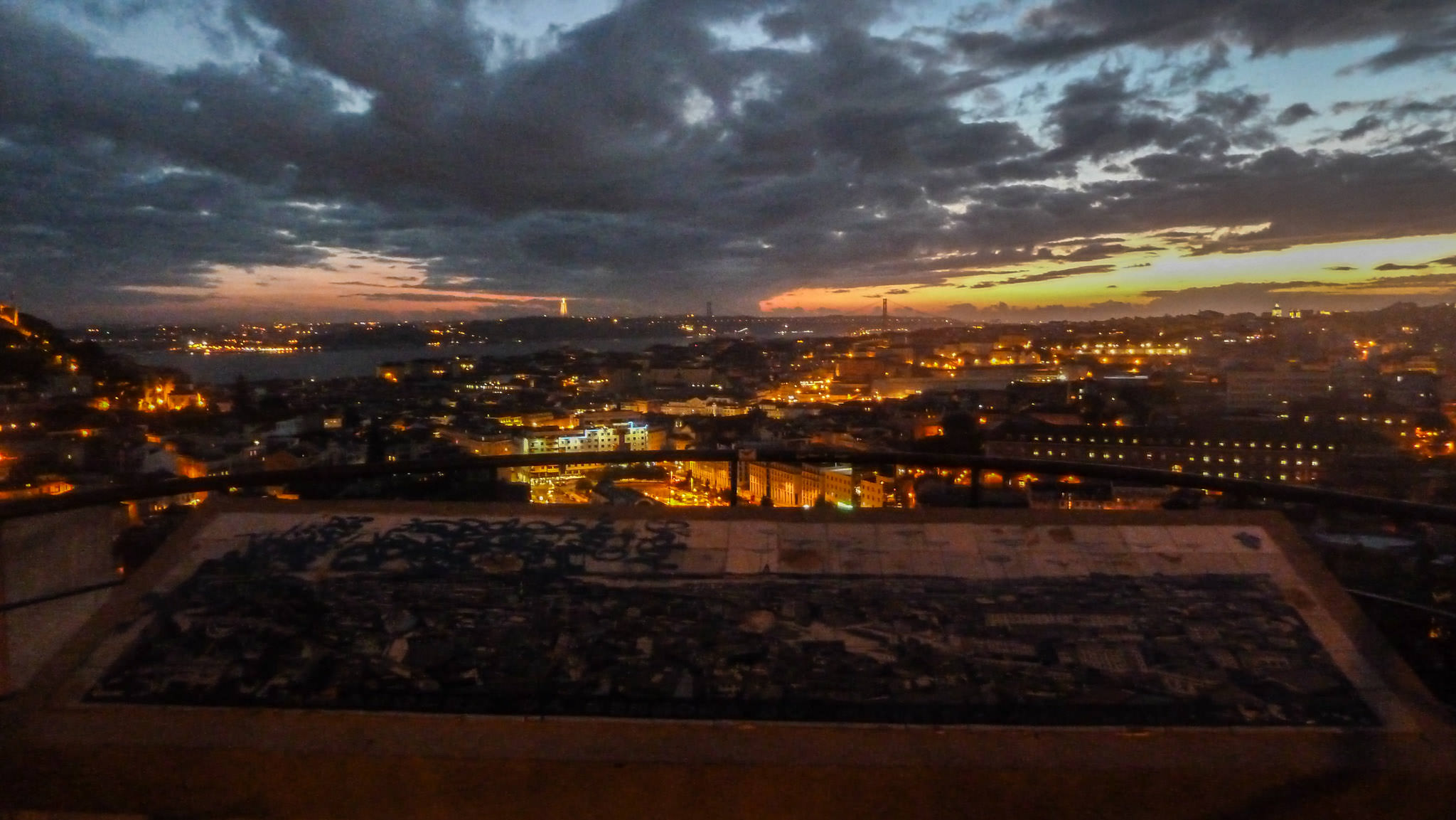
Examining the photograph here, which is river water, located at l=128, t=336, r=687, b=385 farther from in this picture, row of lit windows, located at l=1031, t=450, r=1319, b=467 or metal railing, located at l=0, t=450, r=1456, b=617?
row of lit windows, located at l=1031, t=450, r=1319, b=467

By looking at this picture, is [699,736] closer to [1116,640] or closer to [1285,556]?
[1116,640]

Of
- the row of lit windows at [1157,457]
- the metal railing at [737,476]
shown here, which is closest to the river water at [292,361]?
the metal railing at [737,476]

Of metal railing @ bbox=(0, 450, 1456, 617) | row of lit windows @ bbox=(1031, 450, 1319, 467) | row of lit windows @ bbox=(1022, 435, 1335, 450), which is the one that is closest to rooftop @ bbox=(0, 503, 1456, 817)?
metal railing @ bbox=(0, 450, 1456, 617)

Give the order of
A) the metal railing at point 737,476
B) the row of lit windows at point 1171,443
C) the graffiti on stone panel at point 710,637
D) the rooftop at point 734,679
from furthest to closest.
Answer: the row of lit windows at point 1171,443, the metal railing at point 737,476, the graffiti on stone panel at point 710,637, the rooftop at point 734,679

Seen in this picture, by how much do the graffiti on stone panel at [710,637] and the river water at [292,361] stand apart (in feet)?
33.5

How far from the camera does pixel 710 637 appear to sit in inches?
108

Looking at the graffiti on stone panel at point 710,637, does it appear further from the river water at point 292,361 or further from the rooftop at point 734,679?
the river water at point 292,361

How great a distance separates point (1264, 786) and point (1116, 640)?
21.4 inches

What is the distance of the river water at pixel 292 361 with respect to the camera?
13.0 m

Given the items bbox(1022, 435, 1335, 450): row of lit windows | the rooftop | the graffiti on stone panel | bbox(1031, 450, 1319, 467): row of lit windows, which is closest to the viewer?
the rooftop

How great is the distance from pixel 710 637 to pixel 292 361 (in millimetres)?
18640

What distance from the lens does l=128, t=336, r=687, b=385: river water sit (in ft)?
42.6

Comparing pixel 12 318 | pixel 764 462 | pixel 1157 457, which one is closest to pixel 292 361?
pixel 12 318

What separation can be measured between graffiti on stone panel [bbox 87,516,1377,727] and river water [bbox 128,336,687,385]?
1021 centimetres
